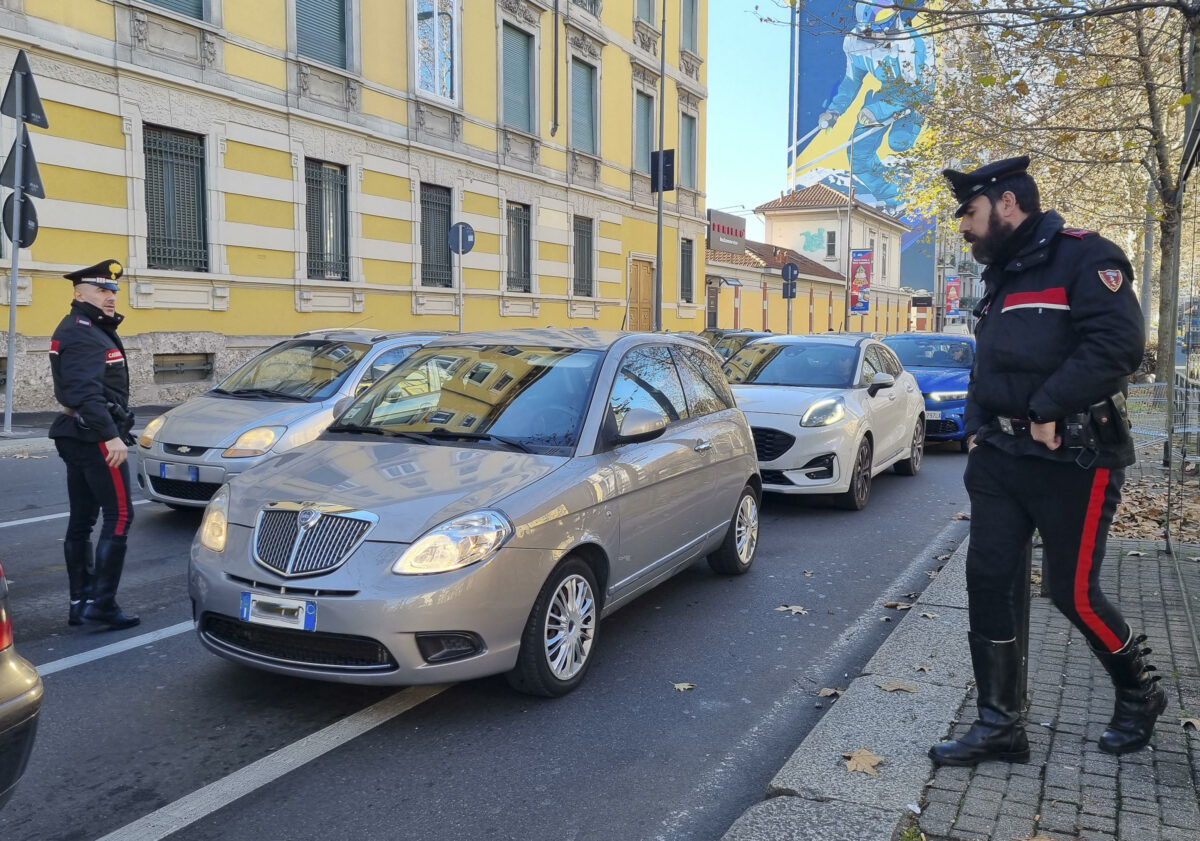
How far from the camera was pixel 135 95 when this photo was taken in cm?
1527

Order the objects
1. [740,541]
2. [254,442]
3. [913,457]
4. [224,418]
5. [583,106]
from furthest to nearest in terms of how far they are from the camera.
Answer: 1. [583,106]
2. [913,457]
3. [224,418]
4. [254,442]
5. [740,541]

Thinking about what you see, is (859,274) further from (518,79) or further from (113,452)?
(113,452)

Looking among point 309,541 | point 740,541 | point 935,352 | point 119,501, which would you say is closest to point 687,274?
point 935,352

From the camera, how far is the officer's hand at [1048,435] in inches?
131

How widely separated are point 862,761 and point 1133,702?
1001 millimetres

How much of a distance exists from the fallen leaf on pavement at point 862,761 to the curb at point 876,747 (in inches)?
0.9

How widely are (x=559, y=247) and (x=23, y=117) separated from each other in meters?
16.5

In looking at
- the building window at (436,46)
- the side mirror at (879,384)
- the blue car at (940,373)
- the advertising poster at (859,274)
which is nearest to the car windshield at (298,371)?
the side mirror at (879,384)

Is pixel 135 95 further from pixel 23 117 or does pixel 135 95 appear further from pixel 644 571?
pixel 644 571

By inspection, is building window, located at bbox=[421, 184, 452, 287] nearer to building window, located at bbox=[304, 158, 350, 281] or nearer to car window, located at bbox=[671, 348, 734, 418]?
building window, located at bbox=[304, 158, 350, 281]

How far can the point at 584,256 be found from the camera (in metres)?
28.6

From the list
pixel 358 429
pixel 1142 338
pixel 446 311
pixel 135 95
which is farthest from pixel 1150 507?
pixel 446 311

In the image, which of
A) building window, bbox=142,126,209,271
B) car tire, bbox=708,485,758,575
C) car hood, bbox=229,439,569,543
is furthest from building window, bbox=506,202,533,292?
car hood, bbox=229,439,569,543

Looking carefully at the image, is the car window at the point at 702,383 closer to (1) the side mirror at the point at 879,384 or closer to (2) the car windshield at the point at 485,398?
(2) the car windshield at the point at 485,398
